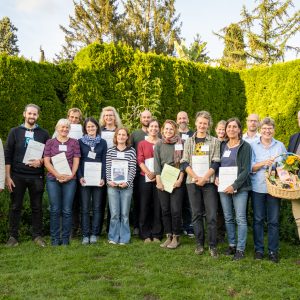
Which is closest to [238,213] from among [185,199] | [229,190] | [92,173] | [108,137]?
[229,190]

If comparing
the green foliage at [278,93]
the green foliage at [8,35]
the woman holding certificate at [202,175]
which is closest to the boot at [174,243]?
the woman holding certificate at [202,175]

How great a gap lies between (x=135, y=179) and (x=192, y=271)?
2.16m

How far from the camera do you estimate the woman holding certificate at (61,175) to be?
5.82 m

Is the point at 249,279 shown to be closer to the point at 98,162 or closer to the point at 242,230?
the point at 242,230

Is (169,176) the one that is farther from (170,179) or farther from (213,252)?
(213,252)

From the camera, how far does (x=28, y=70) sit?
33.1 feet

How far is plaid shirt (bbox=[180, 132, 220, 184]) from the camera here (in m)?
5.47

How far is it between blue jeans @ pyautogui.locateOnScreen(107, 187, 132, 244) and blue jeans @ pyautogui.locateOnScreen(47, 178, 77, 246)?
0.61 m

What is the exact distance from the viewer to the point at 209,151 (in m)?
5.50

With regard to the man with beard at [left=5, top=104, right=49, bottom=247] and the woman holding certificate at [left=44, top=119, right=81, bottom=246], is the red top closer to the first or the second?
the woman holding certificate at [left=44, top=119, right=81, bottom=246]

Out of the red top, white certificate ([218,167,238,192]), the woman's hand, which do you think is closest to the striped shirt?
the red top

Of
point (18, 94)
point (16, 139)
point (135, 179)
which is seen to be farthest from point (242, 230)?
point (18, 94)

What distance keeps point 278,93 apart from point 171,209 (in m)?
9.85

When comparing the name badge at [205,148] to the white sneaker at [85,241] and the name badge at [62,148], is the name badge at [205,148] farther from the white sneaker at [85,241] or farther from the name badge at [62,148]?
the white sneaker at [85,241]
